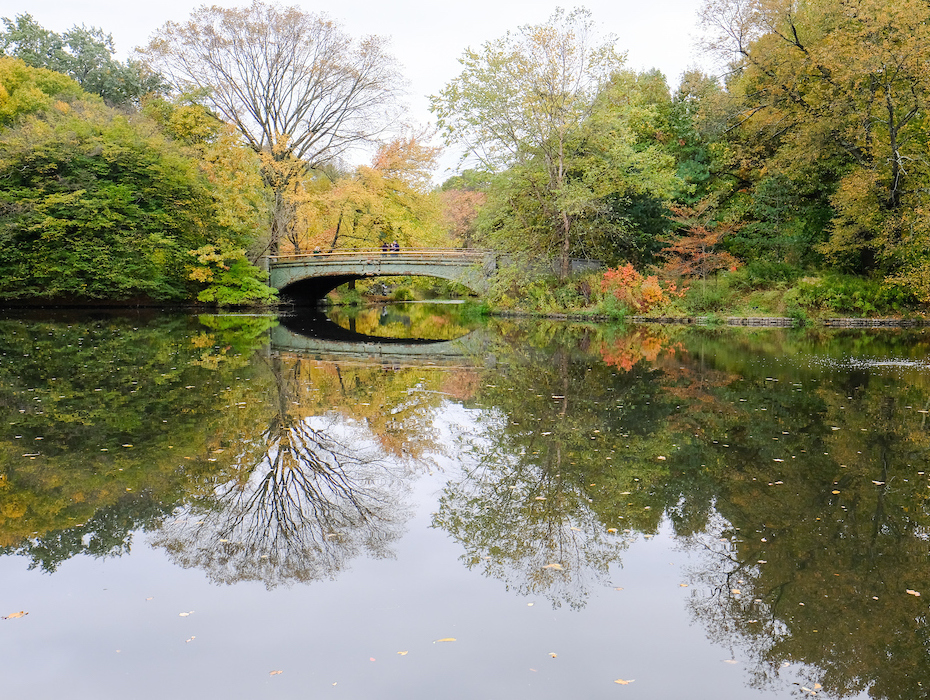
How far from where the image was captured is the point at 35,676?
3271 millimetres

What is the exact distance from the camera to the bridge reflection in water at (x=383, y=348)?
1529 cm

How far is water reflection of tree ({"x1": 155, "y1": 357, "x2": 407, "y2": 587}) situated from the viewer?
4582 millimetres

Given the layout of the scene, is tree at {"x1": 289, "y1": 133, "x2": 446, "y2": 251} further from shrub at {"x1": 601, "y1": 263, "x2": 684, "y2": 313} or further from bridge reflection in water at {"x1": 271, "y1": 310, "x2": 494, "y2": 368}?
shrub at {"x1": 601, "y1": 263, "x2": 684, "y2": 313}

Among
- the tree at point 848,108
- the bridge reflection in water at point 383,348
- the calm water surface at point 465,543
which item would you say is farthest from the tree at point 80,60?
the calm water surface at point 465,543

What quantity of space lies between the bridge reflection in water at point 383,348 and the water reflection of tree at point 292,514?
7440 millimetres

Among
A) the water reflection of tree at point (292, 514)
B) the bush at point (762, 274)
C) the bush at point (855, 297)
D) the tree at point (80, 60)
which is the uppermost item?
the tree at point (80, 60)

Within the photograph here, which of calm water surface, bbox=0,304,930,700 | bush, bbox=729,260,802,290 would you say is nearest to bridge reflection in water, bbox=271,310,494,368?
calm water surface, bbox=0,304,930,700

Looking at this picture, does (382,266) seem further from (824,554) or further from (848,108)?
(824,554)

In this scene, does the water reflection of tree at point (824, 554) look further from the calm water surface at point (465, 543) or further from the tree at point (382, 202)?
the tree at point (382, 202)

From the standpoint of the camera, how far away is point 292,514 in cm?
536

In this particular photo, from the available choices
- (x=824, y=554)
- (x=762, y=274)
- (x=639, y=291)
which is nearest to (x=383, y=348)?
(x=639, y=291)

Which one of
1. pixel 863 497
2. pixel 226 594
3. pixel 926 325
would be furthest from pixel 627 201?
pixel 226 594

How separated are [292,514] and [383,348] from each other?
43.8 feet

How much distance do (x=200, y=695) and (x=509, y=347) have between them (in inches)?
567
